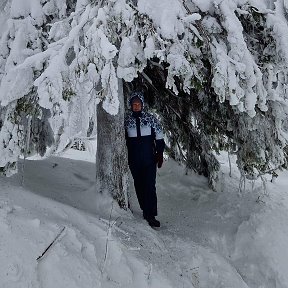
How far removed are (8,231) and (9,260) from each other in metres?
0.50

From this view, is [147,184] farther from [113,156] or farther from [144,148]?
[113,156]

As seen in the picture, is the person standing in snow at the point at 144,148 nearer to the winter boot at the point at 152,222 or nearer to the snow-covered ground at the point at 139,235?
the winter boot at the point at 152,222

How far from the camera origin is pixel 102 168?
259 inches

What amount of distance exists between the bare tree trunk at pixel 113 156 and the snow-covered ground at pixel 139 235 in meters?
0.25

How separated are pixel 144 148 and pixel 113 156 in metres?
0.51

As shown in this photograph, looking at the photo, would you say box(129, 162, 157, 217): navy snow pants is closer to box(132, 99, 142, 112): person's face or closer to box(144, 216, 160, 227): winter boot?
box(144, 216, 160, 227): winter boot

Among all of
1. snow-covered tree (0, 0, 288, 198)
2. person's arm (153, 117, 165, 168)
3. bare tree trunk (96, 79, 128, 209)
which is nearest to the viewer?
snow-covered tree (0, 0, 288, 198)

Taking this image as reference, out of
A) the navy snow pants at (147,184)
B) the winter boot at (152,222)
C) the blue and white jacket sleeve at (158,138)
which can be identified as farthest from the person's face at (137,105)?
the winter boot at (152,222)

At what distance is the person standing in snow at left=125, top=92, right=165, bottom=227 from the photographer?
6.42 m

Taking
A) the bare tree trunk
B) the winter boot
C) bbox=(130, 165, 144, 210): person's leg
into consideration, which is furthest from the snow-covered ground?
bbox=(130, 165, 144, 210): person's leg

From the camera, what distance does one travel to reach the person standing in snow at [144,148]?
642 centimetres

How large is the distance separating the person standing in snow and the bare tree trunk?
193mm

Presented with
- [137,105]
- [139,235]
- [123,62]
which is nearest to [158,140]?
[137,105]

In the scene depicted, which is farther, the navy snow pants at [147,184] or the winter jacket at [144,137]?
the navy snow pants at [147,184]
